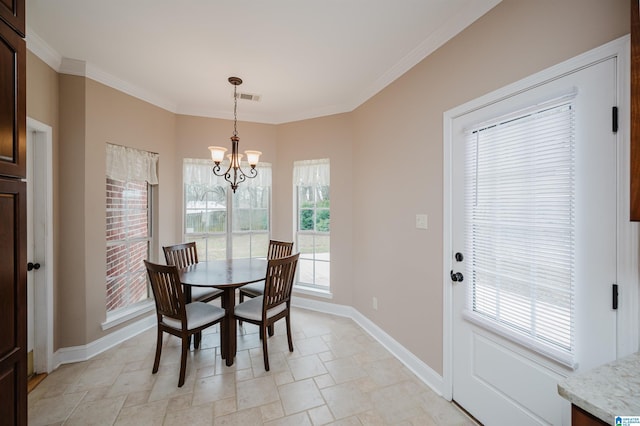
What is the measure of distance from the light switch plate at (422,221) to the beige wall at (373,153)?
5 centimetres

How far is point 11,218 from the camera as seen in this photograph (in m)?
1.12

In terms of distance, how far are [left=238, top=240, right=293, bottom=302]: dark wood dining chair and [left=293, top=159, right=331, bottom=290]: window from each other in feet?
1.74

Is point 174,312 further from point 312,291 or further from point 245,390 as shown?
point 312,291

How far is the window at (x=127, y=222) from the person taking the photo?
9.30 ft

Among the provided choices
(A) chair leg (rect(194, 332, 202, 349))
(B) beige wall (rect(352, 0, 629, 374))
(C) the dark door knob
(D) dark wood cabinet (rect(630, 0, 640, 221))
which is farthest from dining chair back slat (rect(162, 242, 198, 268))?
(D) dark wood cabinet (rect(630, 0, 640, 221))

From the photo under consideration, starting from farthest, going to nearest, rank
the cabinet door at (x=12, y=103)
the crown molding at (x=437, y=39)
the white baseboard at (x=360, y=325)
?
the white baseboard at (x=360, y=325)
the crown molding at (x=437, y=39)
the cabinet door at (x=12, y=103)

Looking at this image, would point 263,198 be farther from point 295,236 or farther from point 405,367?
point 405,367

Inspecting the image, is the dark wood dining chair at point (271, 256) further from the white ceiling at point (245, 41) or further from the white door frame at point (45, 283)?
the white ceiling at point (245, 41)

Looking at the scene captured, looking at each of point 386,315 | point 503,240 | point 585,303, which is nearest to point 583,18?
point 503,240

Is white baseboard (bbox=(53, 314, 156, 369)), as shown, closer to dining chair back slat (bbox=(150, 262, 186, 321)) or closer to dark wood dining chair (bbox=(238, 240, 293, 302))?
dining chair back slat (bbox=(150, 262, 186, 321))

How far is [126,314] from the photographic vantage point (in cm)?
289

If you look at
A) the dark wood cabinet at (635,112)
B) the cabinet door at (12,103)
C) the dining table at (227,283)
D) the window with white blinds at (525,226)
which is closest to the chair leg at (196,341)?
the dining table at (227,283)

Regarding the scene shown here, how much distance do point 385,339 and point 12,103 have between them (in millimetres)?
3120

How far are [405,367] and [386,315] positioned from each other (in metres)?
0.51
